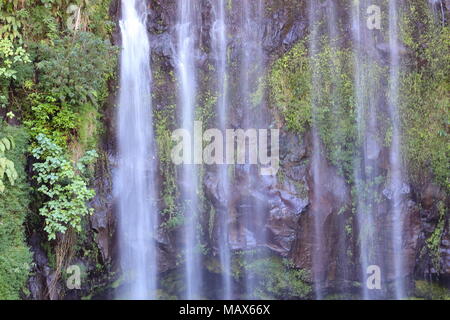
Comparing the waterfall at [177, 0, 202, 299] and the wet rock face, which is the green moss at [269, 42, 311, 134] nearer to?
the wet rock face

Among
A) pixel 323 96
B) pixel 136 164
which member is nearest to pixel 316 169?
pixel 323 96

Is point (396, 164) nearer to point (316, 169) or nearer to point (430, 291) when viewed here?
point (316, 169)

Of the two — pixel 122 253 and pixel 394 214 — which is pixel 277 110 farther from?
pixel 122 253

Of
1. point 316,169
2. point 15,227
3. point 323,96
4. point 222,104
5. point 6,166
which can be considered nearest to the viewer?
point 6,166

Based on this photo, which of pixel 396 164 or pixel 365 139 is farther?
pixel 365 139

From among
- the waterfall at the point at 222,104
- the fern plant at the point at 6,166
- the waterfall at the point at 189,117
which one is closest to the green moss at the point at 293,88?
the waterfall at the point at 222,104

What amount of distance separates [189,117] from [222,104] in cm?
65

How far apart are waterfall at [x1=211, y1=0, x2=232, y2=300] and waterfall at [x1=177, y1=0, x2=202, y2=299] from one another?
377mm

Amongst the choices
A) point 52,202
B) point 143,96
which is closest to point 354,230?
point 143,96

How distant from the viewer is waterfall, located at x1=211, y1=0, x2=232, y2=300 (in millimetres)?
7242

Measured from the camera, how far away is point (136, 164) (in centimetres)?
723
